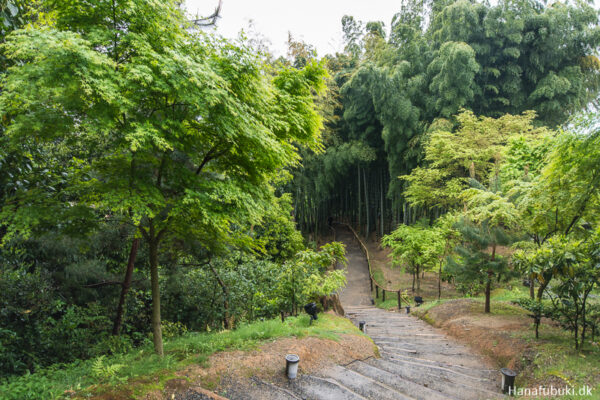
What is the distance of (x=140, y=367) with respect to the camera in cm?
329

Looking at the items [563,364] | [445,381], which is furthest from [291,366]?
[563,364]

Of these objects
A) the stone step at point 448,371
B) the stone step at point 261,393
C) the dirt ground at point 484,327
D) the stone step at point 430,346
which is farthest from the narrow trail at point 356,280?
the stone step at point 261,393

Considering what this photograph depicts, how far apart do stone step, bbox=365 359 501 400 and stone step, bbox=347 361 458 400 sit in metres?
0.15

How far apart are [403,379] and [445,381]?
24.1 inches

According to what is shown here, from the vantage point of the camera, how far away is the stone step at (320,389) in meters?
3.24

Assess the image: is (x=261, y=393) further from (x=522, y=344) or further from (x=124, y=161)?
(x=522, y=344)

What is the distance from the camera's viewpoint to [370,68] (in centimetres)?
1445

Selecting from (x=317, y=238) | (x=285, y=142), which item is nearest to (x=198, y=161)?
(x=285, y=142)

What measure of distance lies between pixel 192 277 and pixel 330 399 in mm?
3863

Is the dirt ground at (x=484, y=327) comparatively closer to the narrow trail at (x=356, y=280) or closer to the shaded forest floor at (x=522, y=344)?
the shaded forest floor at (x=522, y=344)

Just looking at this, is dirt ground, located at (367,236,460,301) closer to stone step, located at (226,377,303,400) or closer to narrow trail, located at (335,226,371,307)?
narrow trail, located at (335,226,371,307)

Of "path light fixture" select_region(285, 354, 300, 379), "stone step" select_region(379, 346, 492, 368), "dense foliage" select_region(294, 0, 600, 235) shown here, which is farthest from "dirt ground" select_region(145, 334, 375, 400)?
"dense foliage" select_region(294, 0, 600, 235)

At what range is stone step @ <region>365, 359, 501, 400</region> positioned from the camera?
3.71 metres

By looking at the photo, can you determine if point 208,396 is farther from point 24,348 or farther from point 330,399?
point 24,348
